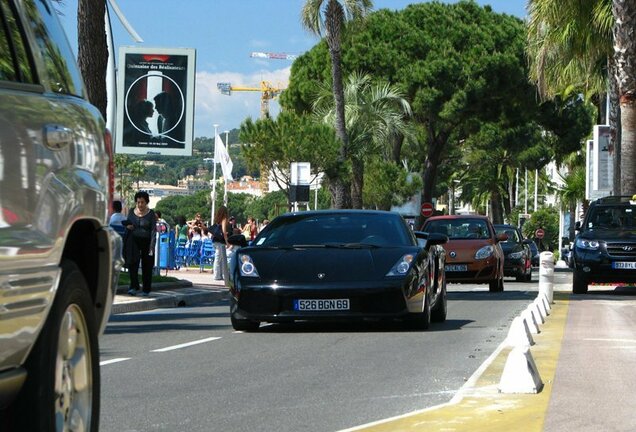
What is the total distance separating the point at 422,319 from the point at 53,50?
31.2ft

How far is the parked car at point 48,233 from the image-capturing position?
4.43 meters

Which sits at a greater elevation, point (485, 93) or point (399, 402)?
point (485, 93)

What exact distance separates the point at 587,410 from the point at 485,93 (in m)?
49.7

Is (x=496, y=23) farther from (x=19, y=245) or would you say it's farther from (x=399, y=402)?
(x=19, y=245)

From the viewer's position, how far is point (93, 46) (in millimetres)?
22531

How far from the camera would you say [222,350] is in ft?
41.0

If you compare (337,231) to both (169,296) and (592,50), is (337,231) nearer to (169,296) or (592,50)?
(169,296)

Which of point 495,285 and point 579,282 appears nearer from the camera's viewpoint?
point 579,282

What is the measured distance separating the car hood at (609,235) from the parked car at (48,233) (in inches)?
836

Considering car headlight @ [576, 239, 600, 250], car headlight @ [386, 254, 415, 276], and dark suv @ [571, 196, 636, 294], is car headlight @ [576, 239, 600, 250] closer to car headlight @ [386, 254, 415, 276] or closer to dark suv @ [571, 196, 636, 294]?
dark suv @ [571, 196, 636, 294]

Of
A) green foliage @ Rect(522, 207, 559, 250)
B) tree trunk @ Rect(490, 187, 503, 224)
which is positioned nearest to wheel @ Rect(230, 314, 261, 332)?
tree trunk @ Rect(490, 187, 503, 224)

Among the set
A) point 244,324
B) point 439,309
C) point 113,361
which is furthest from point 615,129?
point 113,361

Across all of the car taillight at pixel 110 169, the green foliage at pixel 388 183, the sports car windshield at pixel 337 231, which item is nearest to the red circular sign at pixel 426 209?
the green foliage at pixel 388 183

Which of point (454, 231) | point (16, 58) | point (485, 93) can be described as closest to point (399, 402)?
point (16, 58)
